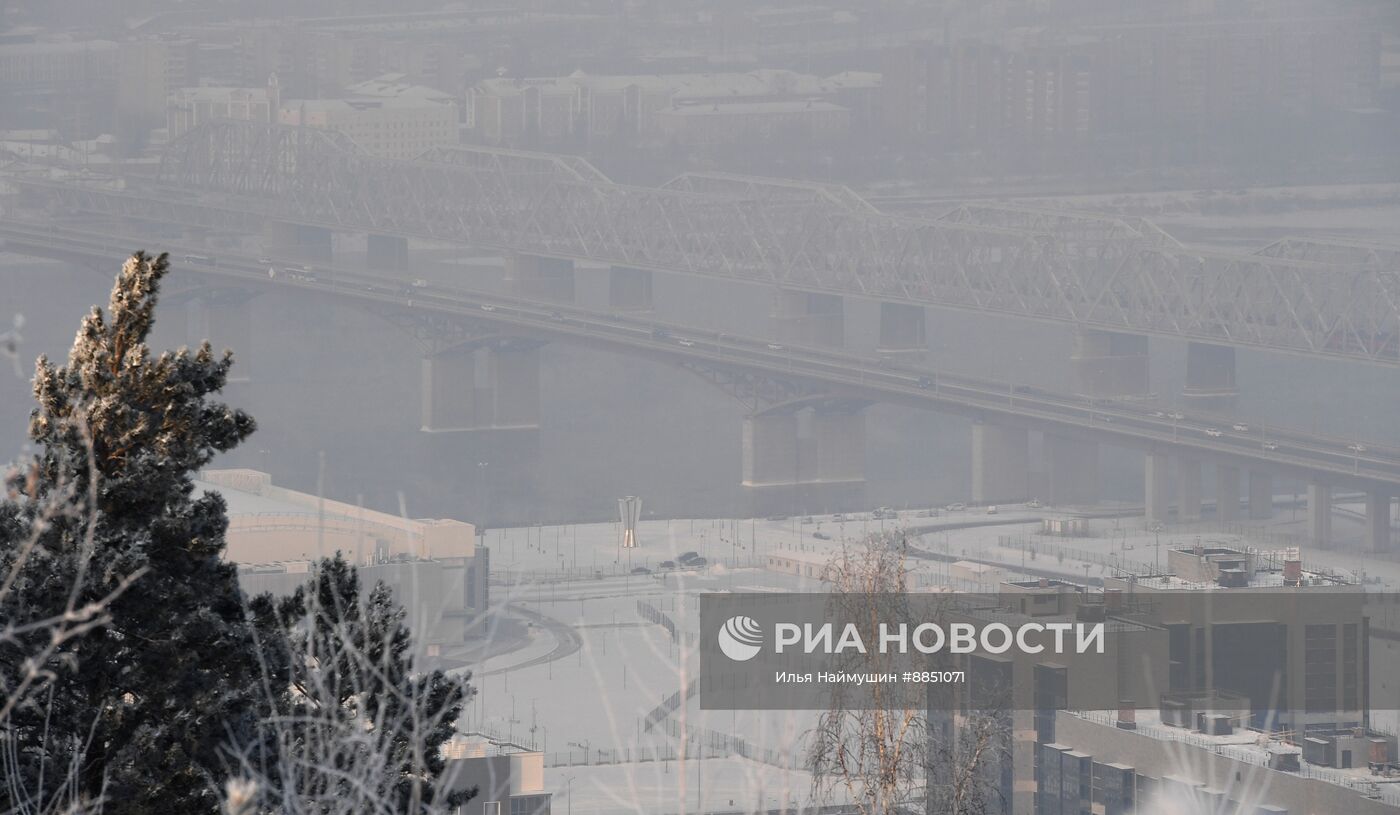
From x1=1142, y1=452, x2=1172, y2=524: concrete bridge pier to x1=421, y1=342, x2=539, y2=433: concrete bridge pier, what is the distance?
1427 centimetres

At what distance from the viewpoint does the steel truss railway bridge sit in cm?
3769

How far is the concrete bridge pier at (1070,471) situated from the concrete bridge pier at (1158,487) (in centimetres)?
223

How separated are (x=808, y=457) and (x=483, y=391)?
8526 mm

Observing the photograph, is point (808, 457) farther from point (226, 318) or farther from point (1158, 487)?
point (226, 318)

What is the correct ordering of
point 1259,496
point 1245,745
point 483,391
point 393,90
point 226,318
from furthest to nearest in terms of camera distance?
point 393,90, point 226,318, point 483,391, point 1259,496, point 1245,745

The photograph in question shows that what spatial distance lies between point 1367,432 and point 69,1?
54.4 meters

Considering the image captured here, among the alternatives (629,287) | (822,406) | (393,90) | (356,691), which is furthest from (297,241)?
(356,691)

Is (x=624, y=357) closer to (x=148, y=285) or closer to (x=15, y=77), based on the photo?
(x=15, y=77)

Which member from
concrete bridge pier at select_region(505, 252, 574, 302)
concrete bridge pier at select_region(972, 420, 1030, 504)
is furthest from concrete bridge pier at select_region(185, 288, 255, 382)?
concrete bridge pier at select_region(972, 420, 1030, 504)

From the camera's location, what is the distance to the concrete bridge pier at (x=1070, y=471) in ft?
134

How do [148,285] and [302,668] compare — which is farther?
[302,668]

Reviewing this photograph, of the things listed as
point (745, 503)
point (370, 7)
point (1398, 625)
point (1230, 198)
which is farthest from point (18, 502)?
point (370, 7)

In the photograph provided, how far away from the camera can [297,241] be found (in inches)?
2574

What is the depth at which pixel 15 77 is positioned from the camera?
3162 inches
